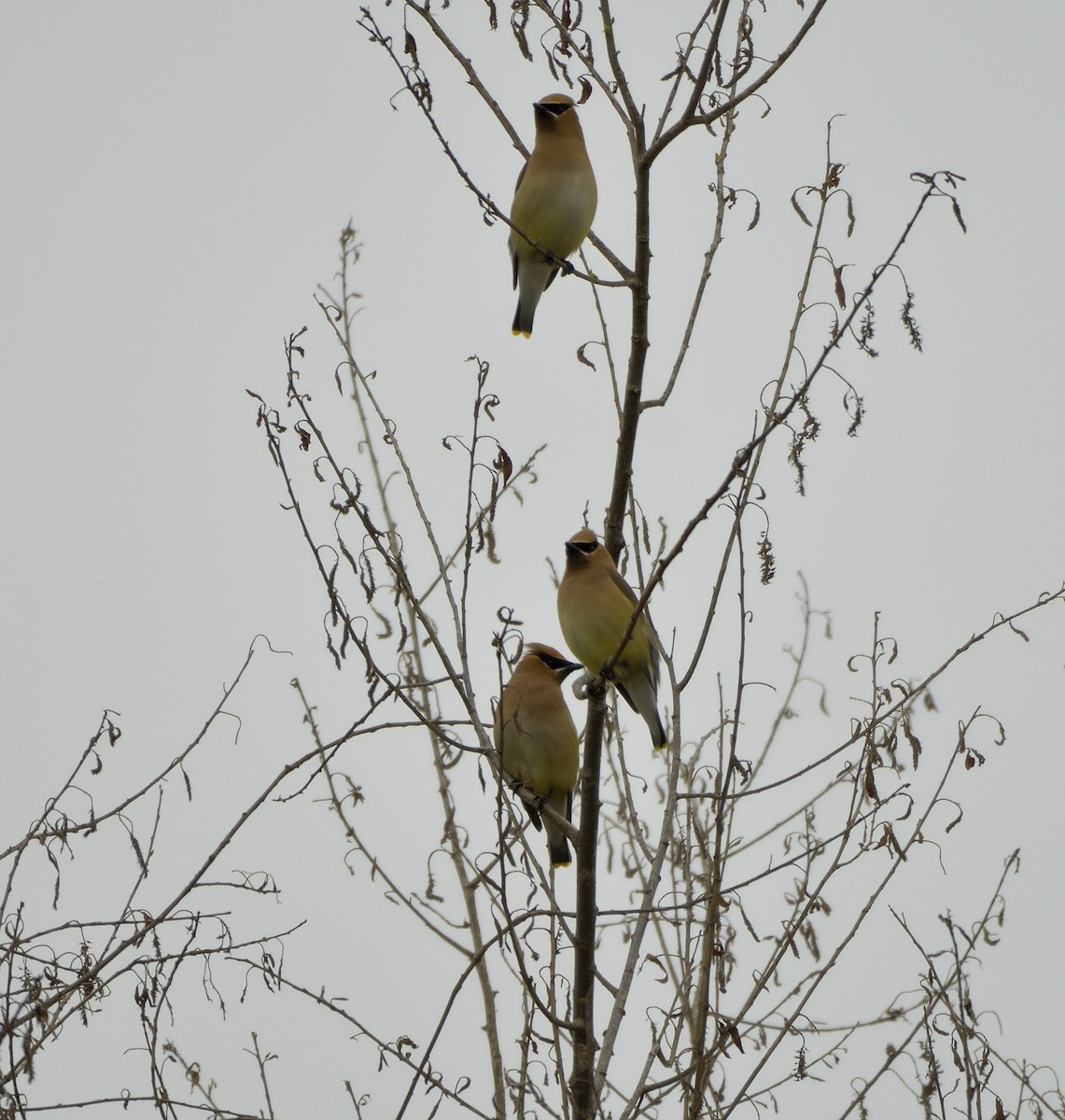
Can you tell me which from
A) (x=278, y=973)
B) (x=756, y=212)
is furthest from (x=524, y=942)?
(x=756, y=212)

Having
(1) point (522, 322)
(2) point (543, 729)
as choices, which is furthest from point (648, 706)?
(1) point (522, 322)

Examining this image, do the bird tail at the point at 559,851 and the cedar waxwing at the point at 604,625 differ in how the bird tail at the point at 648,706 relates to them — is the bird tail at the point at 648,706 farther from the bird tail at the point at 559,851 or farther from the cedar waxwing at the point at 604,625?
the bird tail at the point at 559,851

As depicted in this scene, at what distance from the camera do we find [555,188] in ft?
16.4

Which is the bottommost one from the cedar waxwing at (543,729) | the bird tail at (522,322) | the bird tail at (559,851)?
the bird tail at (559,851)

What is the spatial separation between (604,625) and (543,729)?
19.8 inches

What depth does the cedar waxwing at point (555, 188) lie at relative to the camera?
16.3ft

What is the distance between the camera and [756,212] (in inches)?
141

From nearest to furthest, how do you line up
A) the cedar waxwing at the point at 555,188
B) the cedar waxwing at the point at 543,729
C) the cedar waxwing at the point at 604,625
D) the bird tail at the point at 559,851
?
1. the cedar waxwing at the point at 604,625
2. the cedar waxwing at the point at 555,188
3. the cedar waxwing at the point at 543,729
4. the bird tail at the point at 559,851

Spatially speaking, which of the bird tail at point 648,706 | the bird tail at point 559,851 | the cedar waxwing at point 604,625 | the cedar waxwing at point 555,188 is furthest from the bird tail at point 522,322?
the bird tail at point 559,851

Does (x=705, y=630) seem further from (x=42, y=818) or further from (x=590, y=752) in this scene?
(x=42, y=818)

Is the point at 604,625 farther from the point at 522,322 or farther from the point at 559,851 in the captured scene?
the point at 522,322

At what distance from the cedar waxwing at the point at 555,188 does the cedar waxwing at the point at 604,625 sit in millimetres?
1029

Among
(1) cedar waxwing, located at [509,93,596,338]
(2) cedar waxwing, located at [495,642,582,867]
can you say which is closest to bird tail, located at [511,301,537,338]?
(1) cedar waxwing, located at [509,93,596,338]

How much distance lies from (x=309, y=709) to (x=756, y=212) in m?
2.02
